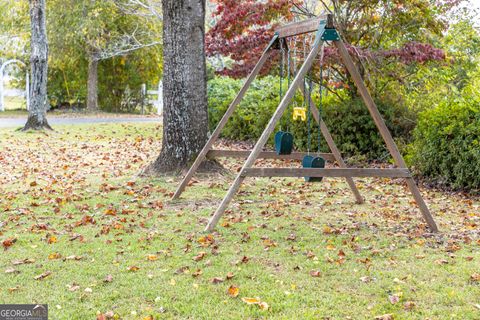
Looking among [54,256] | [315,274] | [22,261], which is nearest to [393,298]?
[315,274]

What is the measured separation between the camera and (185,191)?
7.47 metres

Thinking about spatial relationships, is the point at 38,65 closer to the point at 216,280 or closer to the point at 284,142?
the point at 284,142

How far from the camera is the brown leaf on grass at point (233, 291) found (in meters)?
3.88

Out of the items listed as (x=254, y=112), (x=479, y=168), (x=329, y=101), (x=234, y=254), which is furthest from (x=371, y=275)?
(x=254, y=112)

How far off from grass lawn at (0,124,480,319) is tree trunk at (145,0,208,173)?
568 millimetres

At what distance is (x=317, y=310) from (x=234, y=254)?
1310 millimetres

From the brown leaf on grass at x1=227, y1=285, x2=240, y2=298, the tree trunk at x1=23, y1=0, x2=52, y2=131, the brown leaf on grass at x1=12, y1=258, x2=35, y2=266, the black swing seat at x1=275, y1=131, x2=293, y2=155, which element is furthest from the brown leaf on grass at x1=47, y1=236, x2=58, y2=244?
the tree trunk at x1=23, y1=0, x2=52, y2=131

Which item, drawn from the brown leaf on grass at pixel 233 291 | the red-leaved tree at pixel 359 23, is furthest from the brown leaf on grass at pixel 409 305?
the red-leaved tree at pixel 359 23

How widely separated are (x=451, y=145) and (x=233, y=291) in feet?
16.9

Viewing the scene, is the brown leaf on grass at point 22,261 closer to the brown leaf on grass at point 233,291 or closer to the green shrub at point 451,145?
the brown leaf on grass at point 233,291

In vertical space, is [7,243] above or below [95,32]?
below

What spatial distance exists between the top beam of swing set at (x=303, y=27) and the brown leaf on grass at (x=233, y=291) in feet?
9.09

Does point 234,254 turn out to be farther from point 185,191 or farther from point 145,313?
point 185,191

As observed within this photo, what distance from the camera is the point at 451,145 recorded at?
25.9ft
